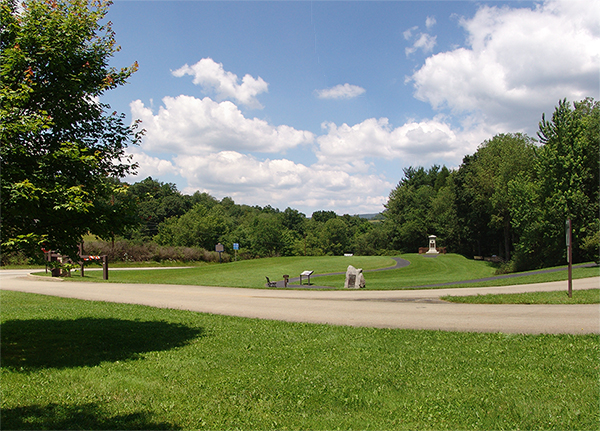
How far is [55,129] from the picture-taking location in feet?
24.8

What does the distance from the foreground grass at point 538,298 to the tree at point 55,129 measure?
12.2 metres

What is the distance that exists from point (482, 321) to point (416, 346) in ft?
12.9

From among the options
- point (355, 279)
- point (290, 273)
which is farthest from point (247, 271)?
point (355, 279)

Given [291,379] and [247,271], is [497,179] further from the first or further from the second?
[291,379]

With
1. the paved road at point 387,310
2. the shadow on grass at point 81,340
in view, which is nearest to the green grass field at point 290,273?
the paved road at point 387,310

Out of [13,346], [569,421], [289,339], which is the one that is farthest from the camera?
[289,339]

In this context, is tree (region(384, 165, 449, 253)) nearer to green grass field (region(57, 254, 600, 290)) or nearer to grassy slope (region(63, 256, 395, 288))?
green grass field (region(57, 254, 600, 290))

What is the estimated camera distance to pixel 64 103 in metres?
7.48

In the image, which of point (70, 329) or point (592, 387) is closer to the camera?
point (592, 387)

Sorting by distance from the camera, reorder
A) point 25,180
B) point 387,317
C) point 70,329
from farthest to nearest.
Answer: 1. point 387,317
2. point 70,329
3. point 25,180

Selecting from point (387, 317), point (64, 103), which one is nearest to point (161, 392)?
point (64, 103)

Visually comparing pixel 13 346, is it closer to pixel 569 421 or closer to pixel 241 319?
pixel 241 319

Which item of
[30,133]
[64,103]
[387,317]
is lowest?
[387,317]

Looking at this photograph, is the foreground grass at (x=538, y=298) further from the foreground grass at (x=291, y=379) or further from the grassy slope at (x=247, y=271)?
the grassy slope at (x=247, y=271)
